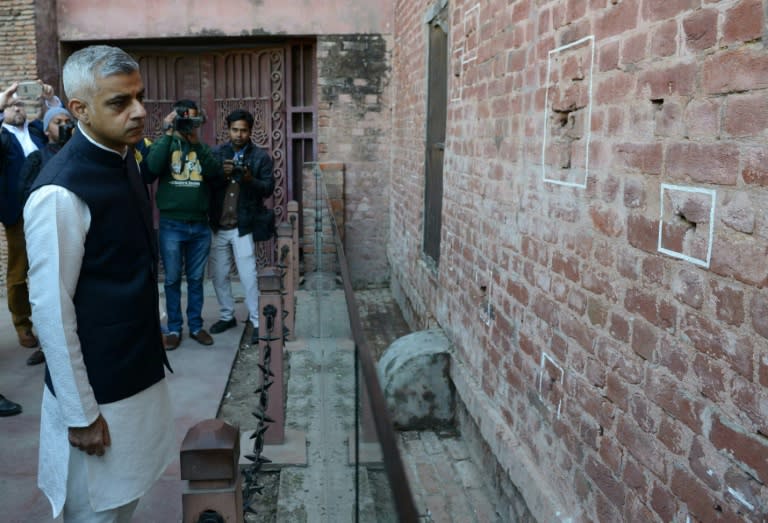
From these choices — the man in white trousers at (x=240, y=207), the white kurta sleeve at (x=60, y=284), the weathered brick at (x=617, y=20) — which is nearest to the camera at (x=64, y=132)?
the man in white trousers at (x=240, y=207)

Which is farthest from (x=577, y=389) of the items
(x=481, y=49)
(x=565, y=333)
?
(x=481, y=49)

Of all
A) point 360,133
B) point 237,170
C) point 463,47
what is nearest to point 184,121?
point 237,170

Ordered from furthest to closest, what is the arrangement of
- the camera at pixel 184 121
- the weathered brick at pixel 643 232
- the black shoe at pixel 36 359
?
the camera at pixel 184 121, the black shoe at pixel 36 359, the weathered brick at pixel 643 232

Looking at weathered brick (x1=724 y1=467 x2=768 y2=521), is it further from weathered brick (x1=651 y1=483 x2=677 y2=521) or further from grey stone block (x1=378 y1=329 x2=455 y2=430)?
grey stone block (x1=378 y1=329 x2=455 y2=430)

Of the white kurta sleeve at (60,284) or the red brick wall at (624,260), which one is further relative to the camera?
the white kurta sleeve at (60,284)

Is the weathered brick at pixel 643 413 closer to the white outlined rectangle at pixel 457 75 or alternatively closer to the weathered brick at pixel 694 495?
the weathered brick at pixel 694 495

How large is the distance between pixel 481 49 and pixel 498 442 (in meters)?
2.31

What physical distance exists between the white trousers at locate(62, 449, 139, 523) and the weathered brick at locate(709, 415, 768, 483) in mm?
1870

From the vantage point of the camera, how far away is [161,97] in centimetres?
923

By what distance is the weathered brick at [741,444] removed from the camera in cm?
174

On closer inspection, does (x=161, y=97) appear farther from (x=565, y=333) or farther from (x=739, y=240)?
(x=739, y=240)

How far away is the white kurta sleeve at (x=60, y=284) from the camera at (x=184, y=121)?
386cm

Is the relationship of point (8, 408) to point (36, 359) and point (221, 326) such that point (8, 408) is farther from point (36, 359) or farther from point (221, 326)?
point (221, 326)

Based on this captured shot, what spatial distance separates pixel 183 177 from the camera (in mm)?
→ 6070
